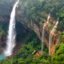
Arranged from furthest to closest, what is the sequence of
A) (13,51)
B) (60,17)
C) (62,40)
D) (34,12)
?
(13,51), (34,12), (60,17), (62,40)

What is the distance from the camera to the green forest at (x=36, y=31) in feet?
79.7

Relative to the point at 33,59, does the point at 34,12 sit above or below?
A: above

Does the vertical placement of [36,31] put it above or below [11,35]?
above

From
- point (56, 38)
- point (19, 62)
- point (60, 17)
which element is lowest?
point (19, 62)

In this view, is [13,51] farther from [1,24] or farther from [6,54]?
[1,24]

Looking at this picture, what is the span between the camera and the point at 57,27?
2509cm

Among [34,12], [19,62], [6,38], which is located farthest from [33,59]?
[6,38]

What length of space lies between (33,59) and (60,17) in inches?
148

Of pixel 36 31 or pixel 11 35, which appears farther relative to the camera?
pixel 11 35

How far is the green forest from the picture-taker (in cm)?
2430

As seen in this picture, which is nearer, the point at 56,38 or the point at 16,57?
the point at 56,38

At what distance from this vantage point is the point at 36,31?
27688 millimetres

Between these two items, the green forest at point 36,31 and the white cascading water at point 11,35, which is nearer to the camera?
the green forest at point 36,31

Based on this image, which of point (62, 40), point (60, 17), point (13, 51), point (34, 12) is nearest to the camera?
point (62, 40)
